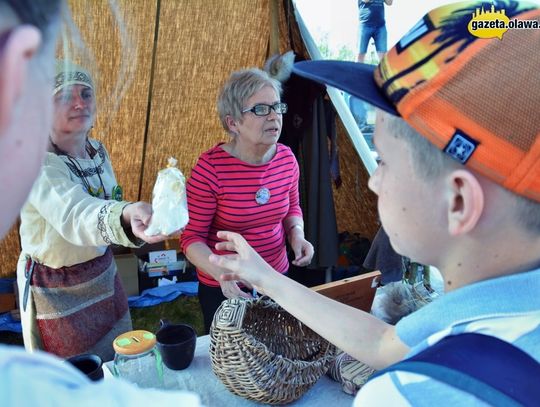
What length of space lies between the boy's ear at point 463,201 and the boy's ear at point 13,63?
A: 0.56 m

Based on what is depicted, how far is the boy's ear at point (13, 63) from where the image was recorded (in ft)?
1.04

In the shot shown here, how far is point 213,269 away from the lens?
6.32ft

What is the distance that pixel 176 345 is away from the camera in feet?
4.14

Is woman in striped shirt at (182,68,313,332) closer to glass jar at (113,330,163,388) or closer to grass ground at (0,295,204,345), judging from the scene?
glass jar at (113,330,163,388)

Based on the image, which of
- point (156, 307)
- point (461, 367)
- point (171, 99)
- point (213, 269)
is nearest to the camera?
point (461, 367)

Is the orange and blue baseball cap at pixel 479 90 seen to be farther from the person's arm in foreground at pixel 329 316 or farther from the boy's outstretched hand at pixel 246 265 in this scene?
the boy's outstretched hand at pixel 246 265

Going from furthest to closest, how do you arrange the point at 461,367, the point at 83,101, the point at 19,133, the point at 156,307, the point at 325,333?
the point at 156,307, the point at 83,101, the point at 325,333, the point at 461,367, the point at 19,133

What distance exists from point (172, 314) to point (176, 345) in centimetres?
255

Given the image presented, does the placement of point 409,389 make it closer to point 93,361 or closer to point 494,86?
point 494,86

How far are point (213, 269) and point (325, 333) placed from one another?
0.90m

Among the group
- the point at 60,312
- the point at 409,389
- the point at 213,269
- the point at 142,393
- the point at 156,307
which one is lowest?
the point at 156,307

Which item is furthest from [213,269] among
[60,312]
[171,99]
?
[171,99]

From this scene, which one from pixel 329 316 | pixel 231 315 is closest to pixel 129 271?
pixel 231 315

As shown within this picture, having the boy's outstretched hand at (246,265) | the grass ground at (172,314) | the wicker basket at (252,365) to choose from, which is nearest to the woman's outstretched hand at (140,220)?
the boy's outstretched hand at (246,265)
